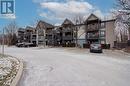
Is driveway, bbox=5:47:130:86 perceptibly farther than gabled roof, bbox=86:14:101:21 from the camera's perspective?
No

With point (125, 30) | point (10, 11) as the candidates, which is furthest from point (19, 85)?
point (125, 30)

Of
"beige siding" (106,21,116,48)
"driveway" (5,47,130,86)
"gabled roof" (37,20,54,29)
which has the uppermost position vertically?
"gabled roof" (37,20,54,29)

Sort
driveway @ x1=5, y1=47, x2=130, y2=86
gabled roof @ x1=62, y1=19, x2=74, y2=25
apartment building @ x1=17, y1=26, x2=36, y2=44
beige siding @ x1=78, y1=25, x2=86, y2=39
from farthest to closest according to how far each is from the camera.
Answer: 1. apartment building @ x1=17, y1=26, x2=36, y2=44
2. gabled roof @ x1=62, y1=19, x2=74, y2=25
3. beige siding @ x1=78, y1=25, x2=86, y2=39
4. driveway @ x1=5, y1=47, x2=130, y2=86

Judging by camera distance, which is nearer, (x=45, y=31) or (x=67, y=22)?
(x=67, y=22)

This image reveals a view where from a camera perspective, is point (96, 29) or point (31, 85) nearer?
point (31, 85)

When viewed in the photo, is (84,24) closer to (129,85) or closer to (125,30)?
(125,30)

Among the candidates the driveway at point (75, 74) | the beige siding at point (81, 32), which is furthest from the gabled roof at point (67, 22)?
the driveway at point (75, 74)

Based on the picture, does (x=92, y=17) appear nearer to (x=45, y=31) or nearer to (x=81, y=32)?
(x=81, y=32)

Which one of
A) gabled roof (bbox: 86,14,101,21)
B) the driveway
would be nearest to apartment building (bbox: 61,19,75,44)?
gabled roof (bbox: 86,14,101,21)

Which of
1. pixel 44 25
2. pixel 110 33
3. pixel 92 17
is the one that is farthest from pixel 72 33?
pixel 110 33

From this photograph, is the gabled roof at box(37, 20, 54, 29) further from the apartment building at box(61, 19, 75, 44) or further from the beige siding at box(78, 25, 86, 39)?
the beige siding at box(78, 25, 86, 39)

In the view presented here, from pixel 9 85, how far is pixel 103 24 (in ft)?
219

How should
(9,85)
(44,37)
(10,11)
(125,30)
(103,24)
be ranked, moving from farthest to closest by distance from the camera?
(44,37), (103,24), (125,30), (10,11), (9,85)

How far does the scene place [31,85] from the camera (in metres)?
10.2
